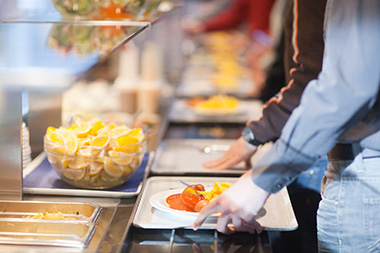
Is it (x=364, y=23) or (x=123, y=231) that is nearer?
(x=364, y=23)

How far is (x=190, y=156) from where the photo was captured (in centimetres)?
219

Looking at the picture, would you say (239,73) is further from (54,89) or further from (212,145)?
(54,89)

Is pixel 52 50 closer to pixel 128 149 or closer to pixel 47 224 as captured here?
pixel 128 149

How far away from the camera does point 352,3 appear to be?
1.12 meters

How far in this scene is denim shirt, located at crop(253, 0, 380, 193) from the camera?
112 cm

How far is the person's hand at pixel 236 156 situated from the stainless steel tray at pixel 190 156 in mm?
29

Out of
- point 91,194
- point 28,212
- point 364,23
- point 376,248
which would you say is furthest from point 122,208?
point 364,23

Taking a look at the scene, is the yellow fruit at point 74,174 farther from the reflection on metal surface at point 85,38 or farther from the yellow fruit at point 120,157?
the reflection on metal surface at point 85,38

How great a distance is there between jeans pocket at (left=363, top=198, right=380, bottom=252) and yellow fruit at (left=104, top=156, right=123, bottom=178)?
741 mm

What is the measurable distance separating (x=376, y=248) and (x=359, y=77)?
0.59m

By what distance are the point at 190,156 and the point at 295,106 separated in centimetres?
54

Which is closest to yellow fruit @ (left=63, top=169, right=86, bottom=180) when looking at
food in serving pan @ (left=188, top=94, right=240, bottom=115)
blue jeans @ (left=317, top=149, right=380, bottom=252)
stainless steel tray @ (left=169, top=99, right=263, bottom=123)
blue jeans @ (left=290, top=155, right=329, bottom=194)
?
blue jeans @ (left=317, top=149, right=380, bottom=252)

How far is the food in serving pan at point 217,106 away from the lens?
9.89ft

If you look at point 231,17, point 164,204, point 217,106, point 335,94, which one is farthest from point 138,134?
point 231,17
